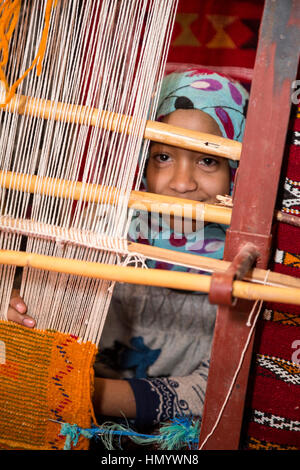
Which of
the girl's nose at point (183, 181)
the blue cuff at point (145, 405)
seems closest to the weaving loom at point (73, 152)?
the blue cuff at point (145, 405)

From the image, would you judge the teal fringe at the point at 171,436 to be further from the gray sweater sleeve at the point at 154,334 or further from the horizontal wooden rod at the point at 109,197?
the horizontal wooden rod at the point at 109,197

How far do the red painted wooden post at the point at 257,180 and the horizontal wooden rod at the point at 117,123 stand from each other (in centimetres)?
14

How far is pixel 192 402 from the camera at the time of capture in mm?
1272

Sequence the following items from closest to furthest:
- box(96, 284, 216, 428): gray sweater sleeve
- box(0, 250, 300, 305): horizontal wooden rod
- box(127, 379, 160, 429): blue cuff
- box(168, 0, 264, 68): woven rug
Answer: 1. box(0, 250, 300, 305): horizontal wooden rod
2. box(127, 379, 160, 429): blue cuff
3. box(96, 284, 216, 428): gray sweater sleeve
4. box(168, 0, 264, 68): woven rug

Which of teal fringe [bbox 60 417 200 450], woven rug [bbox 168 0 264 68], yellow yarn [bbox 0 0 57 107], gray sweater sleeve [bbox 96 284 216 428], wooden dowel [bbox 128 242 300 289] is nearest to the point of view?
wooden dowel [bbox 128 242 300 289]

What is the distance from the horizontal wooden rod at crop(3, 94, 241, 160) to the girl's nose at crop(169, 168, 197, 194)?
0.44 meters

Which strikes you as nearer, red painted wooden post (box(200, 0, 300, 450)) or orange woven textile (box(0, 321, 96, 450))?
red painted wooden post (box(200, 0, 300, 450))

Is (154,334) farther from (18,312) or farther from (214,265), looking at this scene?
(214,265)

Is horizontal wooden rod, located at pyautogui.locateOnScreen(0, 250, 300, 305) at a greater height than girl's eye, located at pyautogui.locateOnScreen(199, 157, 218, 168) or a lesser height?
lesser

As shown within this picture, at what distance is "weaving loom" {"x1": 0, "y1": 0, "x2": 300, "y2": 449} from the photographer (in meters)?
0.87

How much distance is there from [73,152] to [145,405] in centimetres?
75

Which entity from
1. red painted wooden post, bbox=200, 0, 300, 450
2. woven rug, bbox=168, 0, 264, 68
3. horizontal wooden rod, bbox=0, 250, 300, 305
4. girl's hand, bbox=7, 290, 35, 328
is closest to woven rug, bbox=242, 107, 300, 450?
red painted wooden post, bbox=200, 0, 300, 450

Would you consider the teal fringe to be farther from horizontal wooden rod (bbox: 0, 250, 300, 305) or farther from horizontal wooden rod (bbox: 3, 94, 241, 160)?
horizontal wooden rod (bbox: 3, 94, 241, 160)

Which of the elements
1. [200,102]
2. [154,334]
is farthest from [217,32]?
[154,334]
